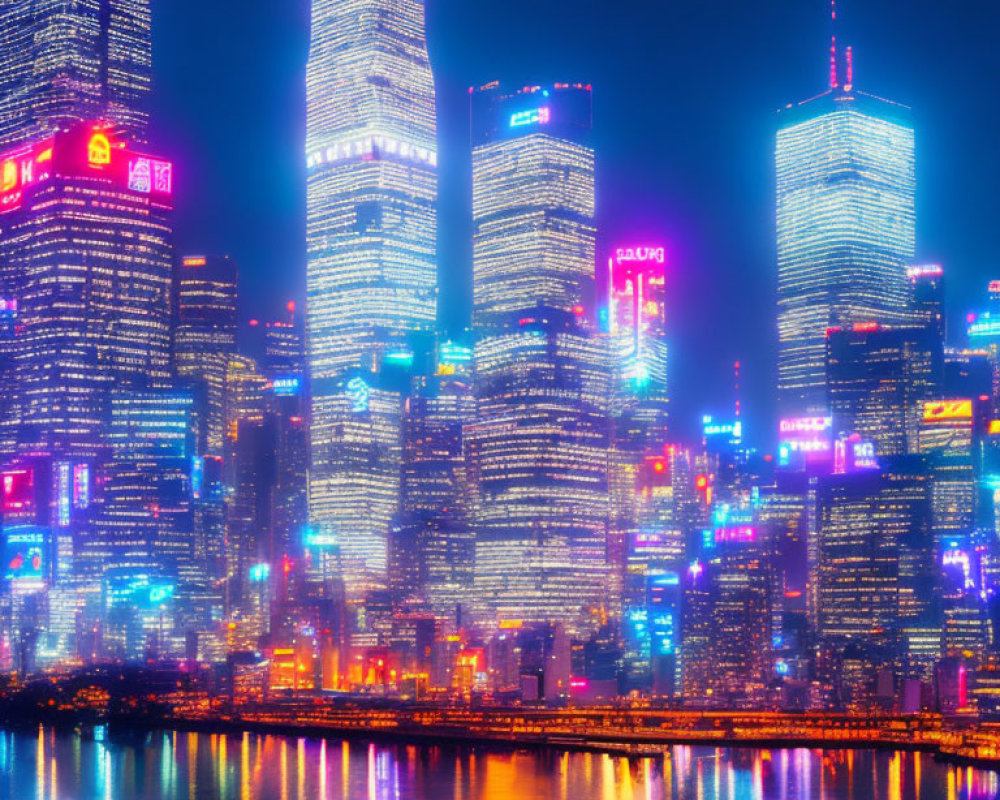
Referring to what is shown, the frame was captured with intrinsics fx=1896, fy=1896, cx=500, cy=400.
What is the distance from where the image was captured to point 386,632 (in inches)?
6934

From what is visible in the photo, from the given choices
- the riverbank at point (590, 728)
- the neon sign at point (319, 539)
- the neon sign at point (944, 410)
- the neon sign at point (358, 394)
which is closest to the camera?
the riverbank at point (590, 728)

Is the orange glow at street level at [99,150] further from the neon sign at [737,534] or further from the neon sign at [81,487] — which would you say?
the neon sign at [737,534]

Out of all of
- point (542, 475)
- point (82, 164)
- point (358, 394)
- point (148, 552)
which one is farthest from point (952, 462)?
point (82, 164)

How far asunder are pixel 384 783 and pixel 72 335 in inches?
3338

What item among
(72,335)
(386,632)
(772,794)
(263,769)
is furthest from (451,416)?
(772,794)

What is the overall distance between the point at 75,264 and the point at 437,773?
81747 millimetres

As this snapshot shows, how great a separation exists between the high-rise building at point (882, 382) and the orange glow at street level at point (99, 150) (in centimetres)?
7278

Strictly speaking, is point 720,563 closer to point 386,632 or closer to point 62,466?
point 386,632

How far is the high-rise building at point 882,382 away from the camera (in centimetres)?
18688

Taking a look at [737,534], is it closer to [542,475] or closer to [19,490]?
[542,475]

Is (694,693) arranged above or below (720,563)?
below

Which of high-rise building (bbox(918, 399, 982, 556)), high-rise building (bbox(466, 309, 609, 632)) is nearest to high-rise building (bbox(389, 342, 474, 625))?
high-rise building (bbox(466, 309, 609, 632))

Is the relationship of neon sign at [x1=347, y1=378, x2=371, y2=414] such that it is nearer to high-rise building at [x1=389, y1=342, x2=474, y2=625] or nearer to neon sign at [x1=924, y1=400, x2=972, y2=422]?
high-rise building at [x1=389, y1=342, x2=474, y2=625]

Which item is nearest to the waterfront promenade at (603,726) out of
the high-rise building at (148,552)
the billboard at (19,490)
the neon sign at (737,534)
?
the high-rise building at (148,552)
